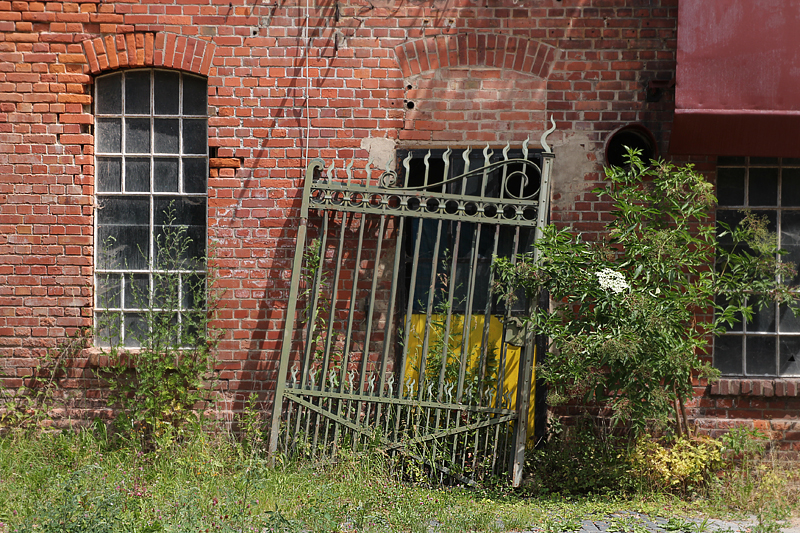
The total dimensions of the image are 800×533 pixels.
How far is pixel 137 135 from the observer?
5391 millimetres

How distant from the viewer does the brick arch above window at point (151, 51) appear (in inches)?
206

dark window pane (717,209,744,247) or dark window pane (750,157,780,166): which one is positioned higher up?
dark window pane (750,157,780,166)

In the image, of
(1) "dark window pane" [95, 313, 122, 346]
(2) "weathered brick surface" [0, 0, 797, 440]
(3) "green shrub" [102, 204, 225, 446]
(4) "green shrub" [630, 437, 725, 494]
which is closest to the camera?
(4) "green shrub" [630, 437, 725, 494]

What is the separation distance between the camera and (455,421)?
486 cm

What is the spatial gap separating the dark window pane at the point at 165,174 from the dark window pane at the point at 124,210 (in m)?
0.17

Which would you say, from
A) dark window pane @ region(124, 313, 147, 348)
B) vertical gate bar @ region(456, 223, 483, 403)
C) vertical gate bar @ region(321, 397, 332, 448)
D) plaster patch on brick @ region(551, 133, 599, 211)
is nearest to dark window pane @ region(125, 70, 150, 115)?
dark window pane @ region(124, 313, 147, 348)

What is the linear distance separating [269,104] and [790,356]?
4817 mm

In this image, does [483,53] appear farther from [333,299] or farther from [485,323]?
[333,299]

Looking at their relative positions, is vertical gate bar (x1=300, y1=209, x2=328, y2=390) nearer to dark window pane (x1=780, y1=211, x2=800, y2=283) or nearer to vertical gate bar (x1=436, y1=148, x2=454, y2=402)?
vertical gate bar (x1=436, y1=148, x2=454, y2=402)

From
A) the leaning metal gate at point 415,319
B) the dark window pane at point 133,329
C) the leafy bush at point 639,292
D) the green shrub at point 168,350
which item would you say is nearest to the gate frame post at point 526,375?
the leaning metal gate at point 415,319

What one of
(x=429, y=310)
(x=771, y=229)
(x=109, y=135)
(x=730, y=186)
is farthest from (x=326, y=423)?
(x=771, y=229)

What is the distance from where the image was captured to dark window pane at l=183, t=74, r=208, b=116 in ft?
17.6

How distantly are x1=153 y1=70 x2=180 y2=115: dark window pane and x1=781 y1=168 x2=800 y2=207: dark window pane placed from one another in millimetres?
5157

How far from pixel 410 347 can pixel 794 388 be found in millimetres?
3069
